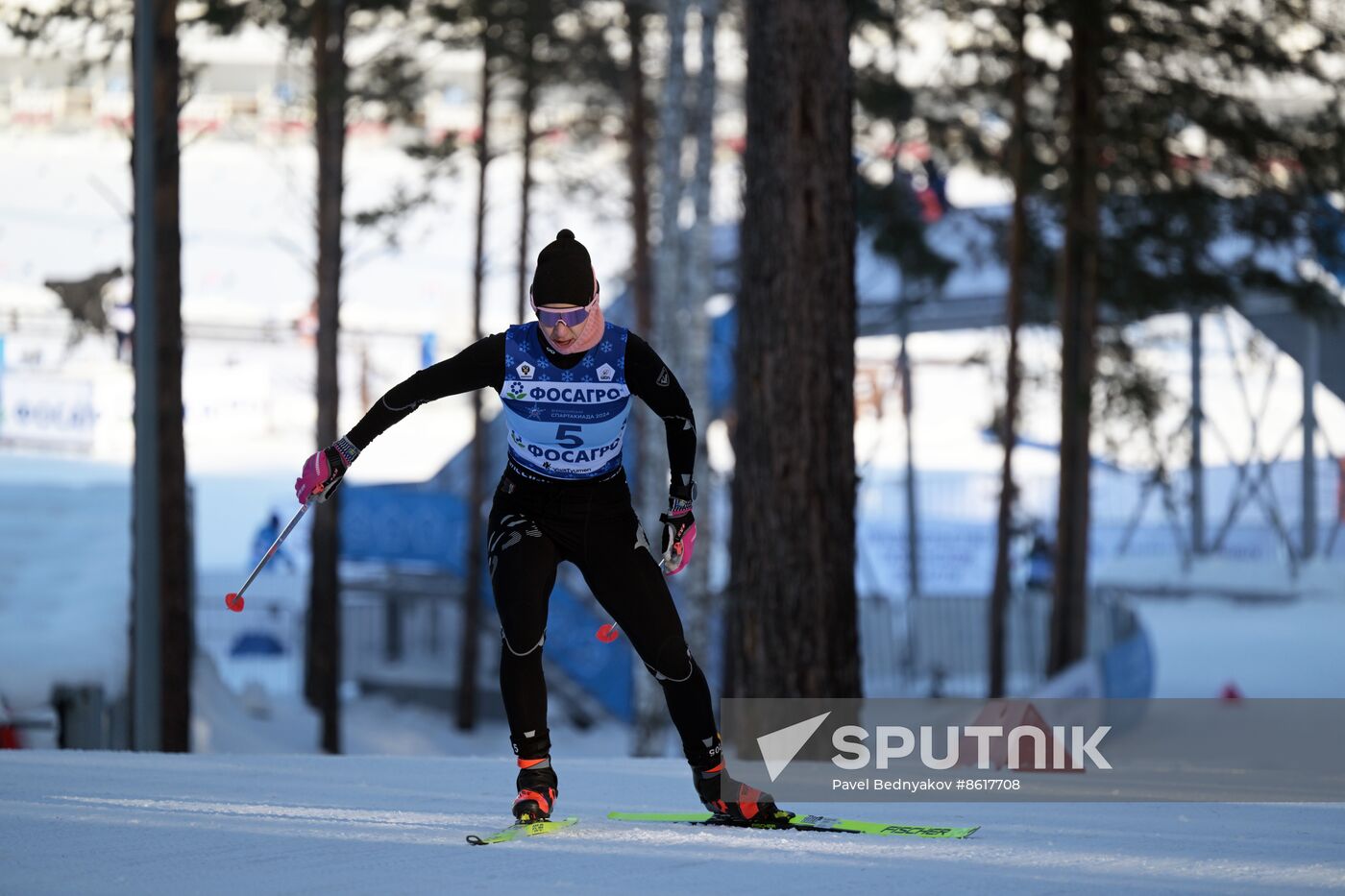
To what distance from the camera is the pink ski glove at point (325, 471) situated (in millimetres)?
5297

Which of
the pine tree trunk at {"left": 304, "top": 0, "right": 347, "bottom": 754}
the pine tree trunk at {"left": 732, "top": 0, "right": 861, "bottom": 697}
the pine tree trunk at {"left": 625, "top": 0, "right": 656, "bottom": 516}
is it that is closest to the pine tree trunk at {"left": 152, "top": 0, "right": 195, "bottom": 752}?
the pine tree trunk at {"left": 732, "top": 0, "right": 861, "bottom": 697}

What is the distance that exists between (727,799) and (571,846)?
62 cm

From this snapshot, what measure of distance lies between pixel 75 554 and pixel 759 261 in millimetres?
11499

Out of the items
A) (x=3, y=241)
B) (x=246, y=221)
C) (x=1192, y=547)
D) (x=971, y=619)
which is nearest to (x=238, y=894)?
(x=971, y=619)

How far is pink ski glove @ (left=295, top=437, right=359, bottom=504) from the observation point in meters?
5.30

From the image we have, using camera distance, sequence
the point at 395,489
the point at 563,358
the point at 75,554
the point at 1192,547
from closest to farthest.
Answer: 1. the point at 563,358
2. the point at 75,554
3. the point at 395,489
4. the point at 1192,547

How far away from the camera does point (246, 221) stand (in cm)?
6184

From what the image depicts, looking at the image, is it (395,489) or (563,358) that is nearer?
(563,358)

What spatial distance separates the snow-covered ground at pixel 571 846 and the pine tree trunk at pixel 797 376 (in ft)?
8.09

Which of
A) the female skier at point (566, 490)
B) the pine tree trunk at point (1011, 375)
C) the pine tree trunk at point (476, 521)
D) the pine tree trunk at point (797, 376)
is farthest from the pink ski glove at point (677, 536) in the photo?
the pine tree trunk at point (476, 521)

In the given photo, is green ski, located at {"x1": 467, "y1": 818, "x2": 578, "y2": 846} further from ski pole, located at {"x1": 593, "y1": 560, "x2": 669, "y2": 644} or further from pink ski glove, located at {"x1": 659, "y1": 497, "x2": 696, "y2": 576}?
pink ski glove, located at {"x1": 659, "y1": 497, "x2": 696, "y2": 576}

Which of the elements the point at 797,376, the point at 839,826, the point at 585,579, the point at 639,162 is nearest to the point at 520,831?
the point at 585,579

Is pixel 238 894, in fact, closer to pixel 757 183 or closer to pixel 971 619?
pixel 757 183

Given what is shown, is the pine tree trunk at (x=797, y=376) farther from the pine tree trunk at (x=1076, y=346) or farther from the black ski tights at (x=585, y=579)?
the pine tree trunk at (x=1076, y=346)
